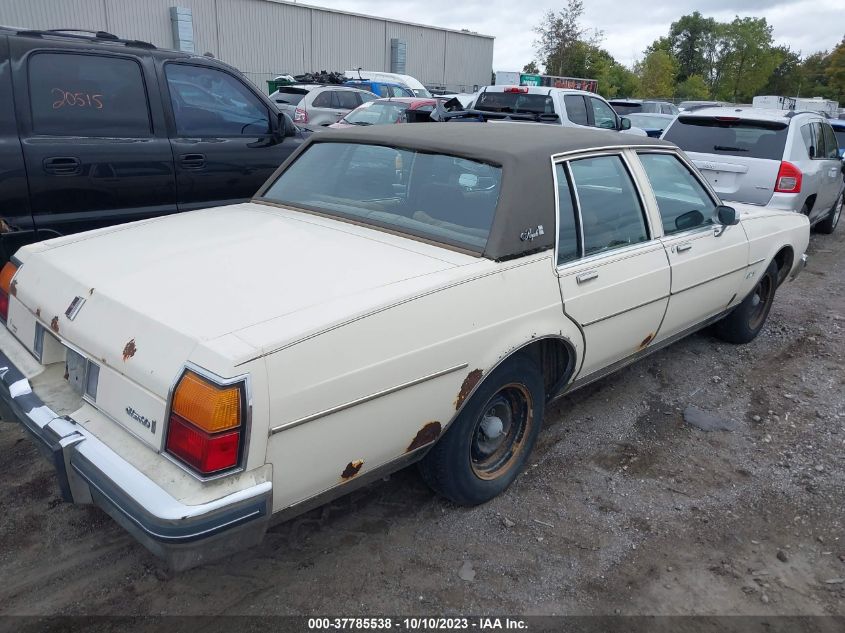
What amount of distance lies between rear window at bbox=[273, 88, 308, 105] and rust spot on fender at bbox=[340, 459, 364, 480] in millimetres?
17020

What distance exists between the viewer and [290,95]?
723 inches

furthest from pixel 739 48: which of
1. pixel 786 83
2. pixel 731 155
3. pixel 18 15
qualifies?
pixel 731 155

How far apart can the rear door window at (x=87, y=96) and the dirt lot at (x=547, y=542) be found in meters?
2.09

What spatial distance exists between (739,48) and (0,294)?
67.6 meters

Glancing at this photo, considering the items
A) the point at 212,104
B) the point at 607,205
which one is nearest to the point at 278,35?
the point at 212,104

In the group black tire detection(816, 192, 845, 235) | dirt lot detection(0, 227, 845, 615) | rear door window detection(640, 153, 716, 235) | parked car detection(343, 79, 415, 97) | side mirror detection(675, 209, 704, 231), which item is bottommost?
dirt lot detection(0, 227, 845, 615)

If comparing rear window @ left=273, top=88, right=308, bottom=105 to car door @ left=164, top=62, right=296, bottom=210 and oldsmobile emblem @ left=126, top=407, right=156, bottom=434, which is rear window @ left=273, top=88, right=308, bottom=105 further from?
oldsmobile emblem @ left=126, top=407, right=156, bottom=434

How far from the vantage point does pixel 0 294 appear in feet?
10.3

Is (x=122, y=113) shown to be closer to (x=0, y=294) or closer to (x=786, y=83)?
(x=0, y=294)

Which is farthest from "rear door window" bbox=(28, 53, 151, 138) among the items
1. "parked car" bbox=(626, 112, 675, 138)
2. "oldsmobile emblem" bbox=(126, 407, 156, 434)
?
"parked car" bbox=(626, 112, 675, 138)

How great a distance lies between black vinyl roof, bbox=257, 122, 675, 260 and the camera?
294 cm

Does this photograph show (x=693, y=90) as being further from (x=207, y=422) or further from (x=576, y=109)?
(x=207, y=422)

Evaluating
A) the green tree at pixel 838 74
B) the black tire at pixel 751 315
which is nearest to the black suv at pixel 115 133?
the black tire at pixel 751 315

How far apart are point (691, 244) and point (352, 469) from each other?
260 centimetres
